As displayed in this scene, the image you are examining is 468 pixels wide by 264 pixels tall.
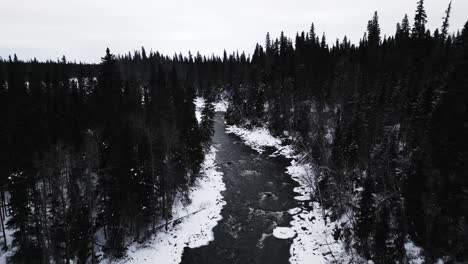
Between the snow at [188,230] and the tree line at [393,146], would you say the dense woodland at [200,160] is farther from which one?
the snow at [188,230]

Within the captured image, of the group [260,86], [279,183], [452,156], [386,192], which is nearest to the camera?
[452,156]

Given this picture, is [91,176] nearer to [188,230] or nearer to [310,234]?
[188,230]

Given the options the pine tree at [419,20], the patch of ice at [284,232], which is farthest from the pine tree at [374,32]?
the patch of ice at [284,232]

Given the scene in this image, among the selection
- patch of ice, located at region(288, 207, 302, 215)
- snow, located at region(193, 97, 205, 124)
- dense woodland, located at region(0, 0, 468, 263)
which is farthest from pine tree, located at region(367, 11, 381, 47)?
patch of ice, located at region(288, 207, 302, 215)

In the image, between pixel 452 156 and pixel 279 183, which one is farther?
pixel 279 183

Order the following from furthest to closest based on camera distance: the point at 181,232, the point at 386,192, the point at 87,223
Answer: the point at 181,232
the point at 386,192
the point at 87,223

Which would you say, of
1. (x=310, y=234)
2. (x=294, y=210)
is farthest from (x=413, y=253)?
(x=294, y=210)

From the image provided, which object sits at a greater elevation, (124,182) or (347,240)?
(124,182)

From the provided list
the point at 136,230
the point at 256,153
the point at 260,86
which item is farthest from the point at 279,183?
the point at 260,86

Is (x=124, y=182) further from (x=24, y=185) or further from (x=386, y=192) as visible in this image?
(x=386, y=192)
